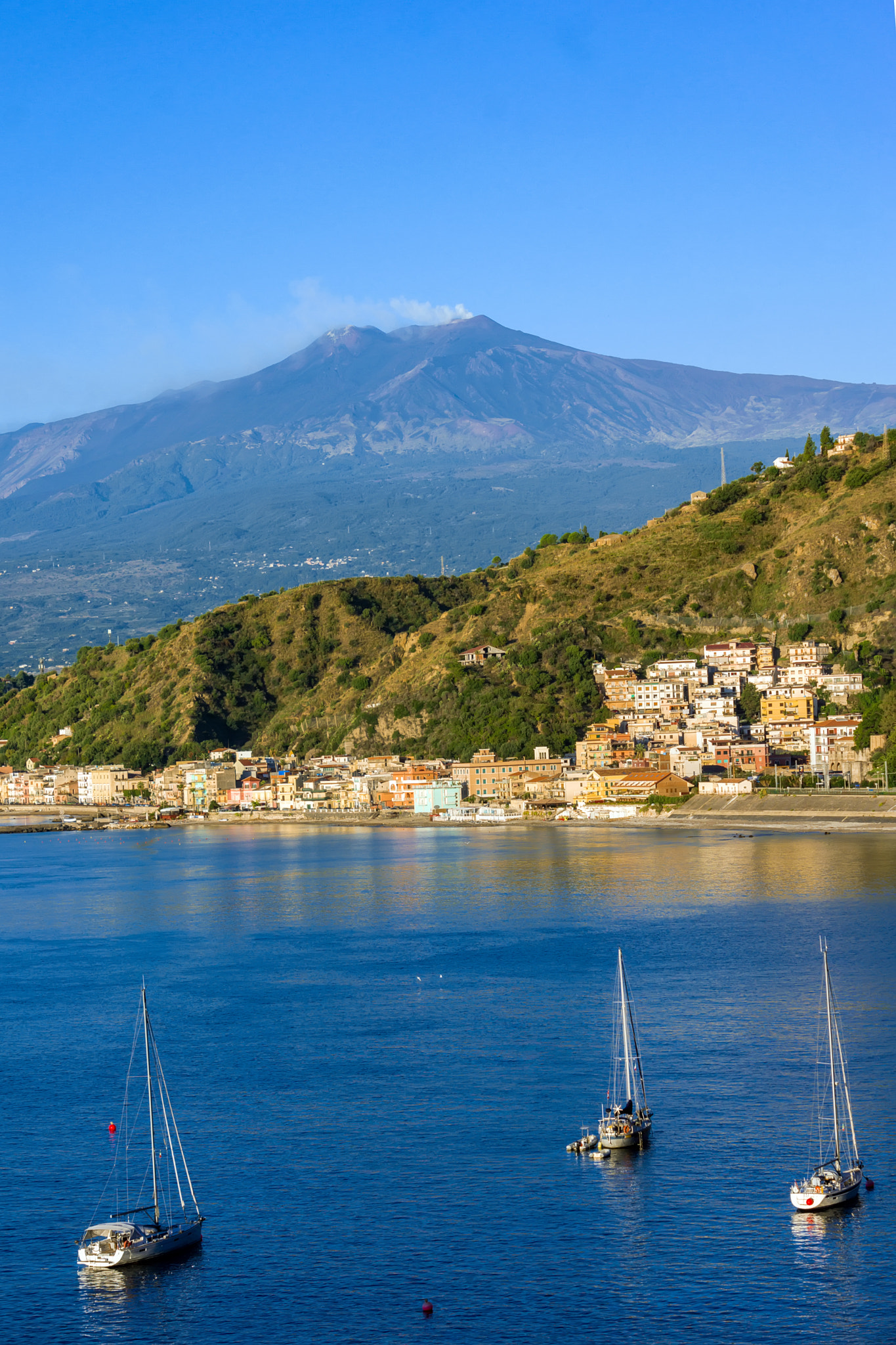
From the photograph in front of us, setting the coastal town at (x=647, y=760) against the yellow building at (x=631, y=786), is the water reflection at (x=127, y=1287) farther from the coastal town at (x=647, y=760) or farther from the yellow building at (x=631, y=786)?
the yellow building at (x=631, y=786)

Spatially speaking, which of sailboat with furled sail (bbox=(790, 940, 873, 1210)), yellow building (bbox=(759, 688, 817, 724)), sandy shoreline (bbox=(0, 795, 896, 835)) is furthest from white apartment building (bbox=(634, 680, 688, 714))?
sailboat with furled sail (bbox=(790, 940, 873, 1210))

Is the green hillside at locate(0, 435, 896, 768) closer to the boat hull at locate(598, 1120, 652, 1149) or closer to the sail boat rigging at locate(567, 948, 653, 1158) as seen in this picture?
the sail boat rigging at locate(567, 948, 653, 1158)

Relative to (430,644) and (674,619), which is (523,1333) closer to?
(674,619)

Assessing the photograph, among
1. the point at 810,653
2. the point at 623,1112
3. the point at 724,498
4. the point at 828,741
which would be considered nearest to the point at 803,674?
the point at 810,653

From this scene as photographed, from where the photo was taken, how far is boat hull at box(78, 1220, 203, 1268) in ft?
55.3

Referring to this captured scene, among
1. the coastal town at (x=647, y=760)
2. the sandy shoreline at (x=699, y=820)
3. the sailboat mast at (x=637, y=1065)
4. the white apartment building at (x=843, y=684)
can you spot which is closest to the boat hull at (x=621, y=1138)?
the sailboat mast at (x=637, y=1065)

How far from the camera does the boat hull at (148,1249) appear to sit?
16859mm

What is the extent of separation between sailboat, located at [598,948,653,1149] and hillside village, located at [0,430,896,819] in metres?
47.7

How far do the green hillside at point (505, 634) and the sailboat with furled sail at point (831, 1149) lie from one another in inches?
2144

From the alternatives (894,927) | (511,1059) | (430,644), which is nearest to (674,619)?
(430,644)

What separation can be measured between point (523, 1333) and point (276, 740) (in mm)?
97962

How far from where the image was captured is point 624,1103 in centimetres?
2131

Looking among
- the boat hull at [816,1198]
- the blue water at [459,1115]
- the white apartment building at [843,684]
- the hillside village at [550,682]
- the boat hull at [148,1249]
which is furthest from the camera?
the hillside village at [550,682]

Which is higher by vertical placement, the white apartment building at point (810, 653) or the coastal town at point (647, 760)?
the white apartment building at point (810, 653)
